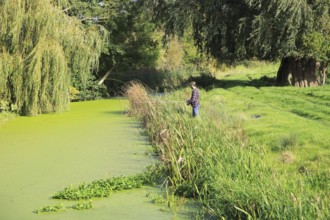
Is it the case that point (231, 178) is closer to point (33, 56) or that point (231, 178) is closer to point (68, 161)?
point (68, 161)

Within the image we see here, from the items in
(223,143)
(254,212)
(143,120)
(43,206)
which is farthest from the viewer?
(143,120)

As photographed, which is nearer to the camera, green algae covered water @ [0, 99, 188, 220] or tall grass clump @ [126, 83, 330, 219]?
tall grass clump @ [126, 83, 330, 219]

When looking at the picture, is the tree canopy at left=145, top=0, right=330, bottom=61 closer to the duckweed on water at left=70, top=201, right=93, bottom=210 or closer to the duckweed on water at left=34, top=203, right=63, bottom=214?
the duckweed on water at left=70, top=201, right=93, bottom=210

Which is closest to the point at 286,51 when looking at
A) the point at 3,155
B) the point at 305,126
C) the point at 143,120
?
the point at 143,120

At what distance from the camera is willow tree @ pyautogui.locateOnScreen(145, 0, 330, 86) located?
20906 mm

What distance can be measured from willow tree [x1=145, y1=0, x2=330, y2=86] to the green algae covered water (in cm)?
808

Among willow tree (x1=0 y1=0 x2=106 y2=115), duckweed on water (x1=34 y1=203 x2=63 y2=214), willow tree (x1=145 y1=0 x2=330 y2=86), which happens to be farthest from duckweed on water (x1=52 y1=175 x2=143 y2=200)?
willow tree (x1=145 y1=0 x2=330 y2=86)

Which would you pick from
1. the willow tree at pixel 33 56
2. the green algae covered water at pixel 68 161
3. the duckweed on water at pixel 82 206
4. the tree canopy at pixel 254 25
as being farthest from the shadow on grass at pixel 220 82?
the duckweed on water at pixel 82 206

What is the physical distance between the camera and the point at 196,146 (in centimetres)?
809

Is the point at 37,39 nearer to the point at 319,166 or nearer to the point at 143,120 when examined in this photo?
the point at 143,120

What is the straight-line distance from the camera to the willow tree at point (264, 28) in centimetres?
2091

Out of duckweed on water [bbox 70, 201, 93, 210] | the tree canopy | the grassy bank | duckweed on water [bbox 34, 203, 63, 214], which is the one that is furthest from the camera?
the tree canopy

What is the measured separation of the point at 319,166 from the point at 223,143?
1626 mm

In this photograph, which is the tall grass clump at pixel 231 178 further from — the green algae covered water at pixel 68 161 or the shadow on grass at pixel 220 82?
the shadow on grass at pixel 220 82
